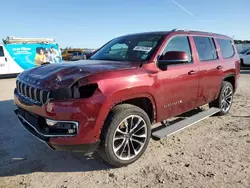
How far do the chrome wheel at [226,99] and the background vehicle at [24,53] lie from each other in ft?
46.3

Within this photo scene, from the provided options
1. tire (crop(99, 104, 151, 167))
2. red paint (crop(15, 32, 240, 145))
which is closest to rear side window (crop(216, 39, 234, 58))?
red paint (crop(15, 32, 240, 145))

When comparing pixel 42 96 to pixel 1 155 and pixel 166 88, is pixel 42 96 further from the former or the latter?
pixel 166 88

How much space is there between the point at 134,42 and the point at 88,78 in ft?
5.91

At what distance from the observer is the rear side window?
5.68 m

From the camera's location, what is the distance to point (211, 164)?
346 centimetres

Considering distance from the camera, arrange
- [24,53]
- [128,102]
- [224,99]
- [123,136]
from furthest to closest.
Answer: [24,53] → [224,99] → [128,102] → [123,136]

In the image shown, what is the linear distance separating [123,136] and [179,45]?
2009 mm

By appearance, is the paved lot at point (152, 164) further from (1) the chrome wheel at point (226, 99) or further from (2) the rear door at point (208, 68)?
(1) the chrome wheel at point (226, 99)

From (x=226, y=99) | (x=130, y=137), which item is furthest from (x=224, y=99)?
(x=130, y=137)

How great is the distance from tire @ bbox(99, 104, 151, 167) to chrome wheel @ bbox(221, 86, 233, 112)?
9.87 feet

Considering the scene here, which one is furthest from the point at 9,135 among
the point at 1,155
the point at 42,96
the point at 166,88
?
the point at 166,88

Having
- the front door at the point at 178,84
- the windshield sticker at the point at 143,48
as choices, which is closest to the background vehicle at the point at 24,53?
the windshield sticker at the point at 143,48

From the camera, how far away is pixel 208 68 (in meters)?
4.86

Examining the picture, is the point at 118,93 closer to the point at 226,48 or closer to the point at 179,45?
the point at 179,45
